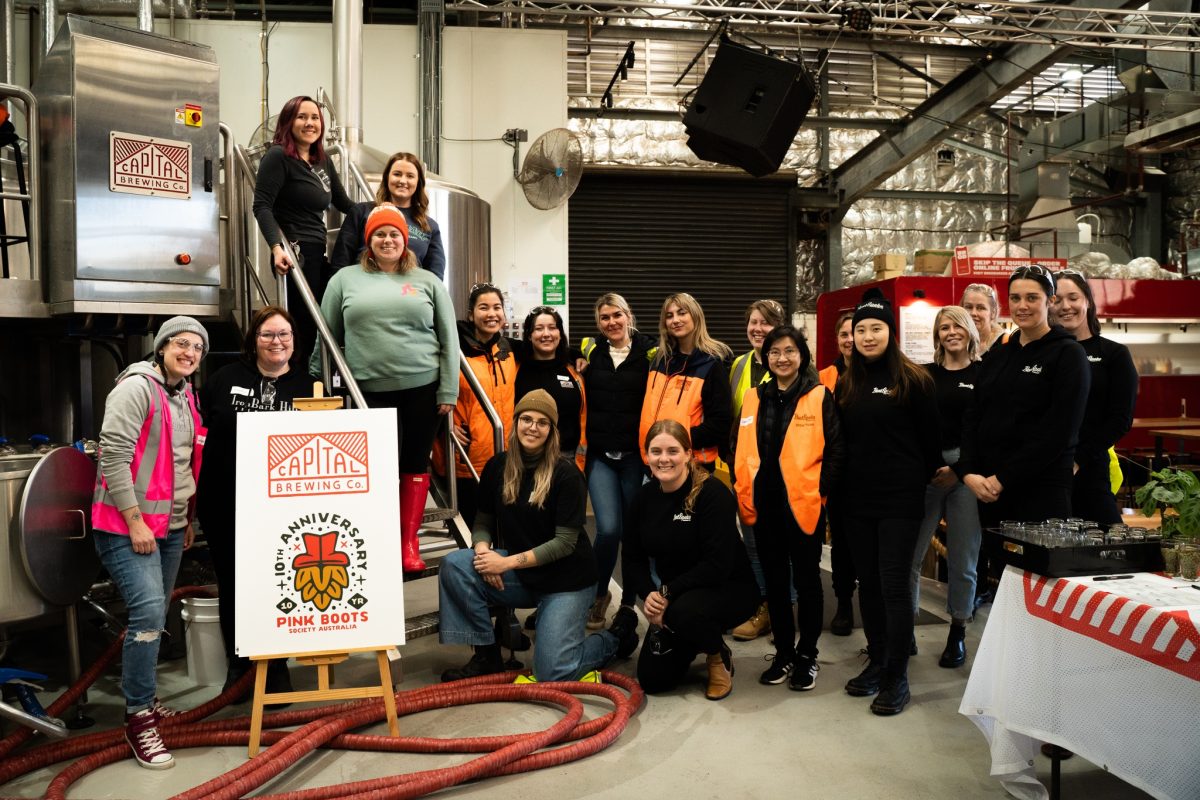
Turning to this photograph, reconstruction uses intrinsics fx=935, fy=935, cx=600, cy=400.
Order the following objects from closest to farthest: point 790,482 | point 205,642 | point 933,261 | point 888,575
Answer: point 888,575 → point 790,482 → point 205,642 → point 933,261

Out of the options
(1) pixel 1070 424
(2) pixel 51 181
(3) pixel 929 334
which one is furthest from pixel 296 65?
(1) pixel 1070 424

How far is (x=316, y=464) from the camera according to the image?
3316mm

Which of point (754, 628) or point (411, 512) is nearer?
point (411, 512)

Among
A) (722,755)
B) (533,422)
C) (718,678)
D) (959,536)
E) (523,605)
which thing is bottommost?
(722,755)

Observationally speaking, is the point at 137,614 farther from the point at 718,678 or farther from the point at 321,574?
the point at 718,678

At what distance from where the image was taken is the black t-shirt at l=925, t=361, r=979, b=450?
416 centimetres

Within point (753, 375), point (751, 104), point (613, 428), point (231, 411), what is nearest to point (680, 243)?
point (751, 104)

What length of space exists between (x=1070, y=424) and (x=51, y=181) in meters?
4.04

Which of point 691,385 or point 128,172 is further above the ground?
point 128,172

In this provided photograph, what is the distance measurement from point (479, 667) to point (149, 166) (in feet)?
8.25

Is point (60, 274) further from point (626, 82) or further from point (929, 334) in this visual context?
point (626, 82)

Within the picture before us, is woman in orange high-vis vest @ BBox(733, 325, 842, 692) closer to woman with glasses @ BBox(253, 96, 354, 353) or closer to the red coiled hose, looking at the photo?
the red coiled hose

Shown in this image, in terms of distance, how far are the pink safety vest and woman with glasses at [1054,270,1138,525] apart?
3.43 meters

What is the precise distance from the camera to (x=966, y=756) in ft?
10.3
